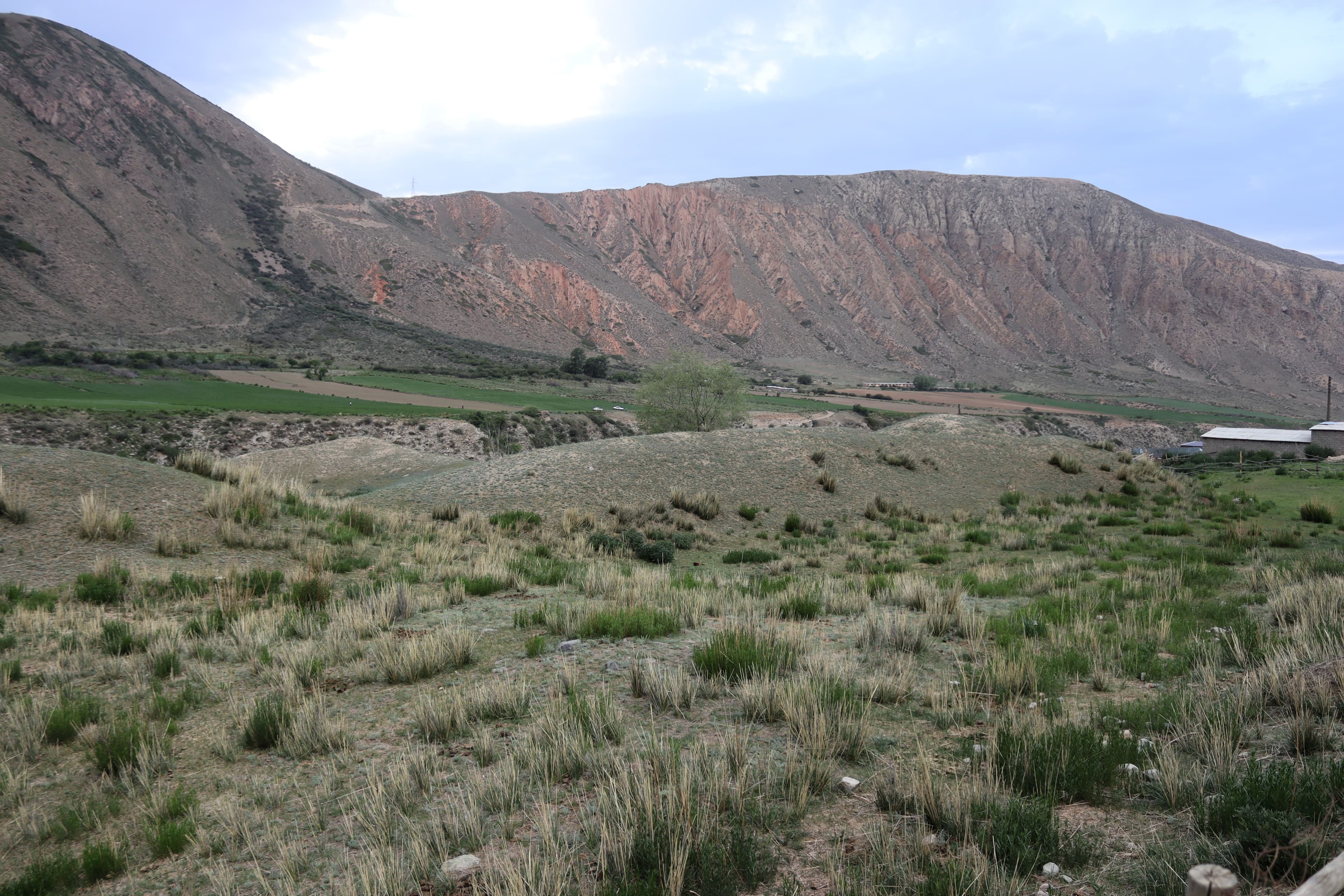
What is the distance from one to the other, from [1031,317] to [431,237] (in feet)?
393

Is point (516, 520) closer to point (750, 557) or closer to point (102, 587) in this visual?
point (750, 557)

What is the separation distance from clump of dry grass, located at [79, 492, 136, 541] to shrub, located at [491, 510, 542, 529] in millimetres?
8393

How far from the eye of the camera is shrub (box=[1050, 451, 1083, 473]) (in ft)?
103

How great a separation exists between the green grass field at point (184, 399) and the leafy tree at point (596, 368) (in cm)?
4248

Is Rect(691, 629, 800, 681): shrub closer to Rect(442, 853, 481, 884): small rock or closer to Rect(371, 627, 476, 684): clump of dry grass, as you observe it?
Rect(371, 627, 476, 684): clump of dry grass

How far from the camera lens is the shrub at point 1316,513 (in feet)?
65.2

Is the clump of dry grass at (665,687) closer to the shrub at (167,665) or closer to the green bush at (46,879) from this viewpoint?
the green bush at (46,879)

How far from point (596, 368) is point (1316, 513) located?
8500 centimetres

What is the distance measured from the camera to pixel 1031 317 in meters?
140

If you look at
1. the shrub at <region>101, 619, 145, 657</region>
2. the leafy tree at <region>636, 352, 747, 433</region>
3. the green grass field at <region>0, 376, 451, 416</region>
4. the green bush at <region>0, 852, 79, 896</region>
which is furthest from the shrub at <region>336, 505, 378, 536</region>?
the green grass field at <region>0, 376, 451, 416</region>

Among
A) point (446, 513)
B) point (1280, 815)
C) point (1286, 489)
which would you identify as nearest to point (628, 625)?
point (1280, 815)

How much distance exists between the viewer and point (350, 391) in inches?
2494

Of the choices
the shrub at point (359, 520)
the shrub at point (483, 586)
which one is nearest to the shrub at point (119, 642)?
the shrub at point (483, 586)

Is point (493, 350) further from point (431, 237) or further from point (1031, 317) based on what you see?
point (1031, 317)
